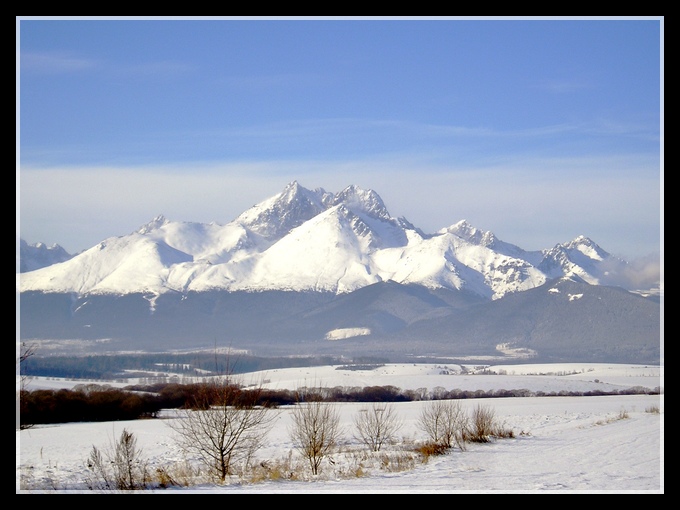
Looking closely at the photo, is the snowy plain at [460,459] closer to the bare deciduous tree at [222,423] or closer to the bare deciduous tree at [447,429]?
the bare deciduous tree at [447,429]

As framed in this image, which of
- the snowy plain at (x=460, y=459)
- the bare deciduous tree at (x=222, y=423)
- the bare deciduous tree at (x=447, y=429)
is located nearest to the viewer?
the snowy plain at (x=460, y=459)

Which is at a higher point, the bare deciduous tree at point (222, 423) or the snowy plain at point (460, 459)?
the bare deciduous tree at point (222, 423)

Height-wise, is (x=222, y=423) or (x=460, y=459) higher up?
(x=222, y=423)

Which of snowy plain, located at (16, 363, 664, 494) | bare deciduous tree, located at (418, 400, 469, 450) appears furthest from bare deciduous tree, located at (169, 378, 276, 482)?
bare deciduous tree, located at (418, 400, 469, 450)

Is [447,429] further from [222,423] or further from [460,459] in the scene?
[222,423]

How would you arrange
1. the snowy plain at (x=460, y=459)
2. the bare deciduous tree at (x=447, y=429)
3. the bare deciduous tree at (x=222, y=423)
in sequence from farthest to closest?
1. the bare deciduous tree at (x=447, y=429)
2. the bare deciduous tree at (x=222, y=423)
3. the snowy plain at (x=460, y=459)

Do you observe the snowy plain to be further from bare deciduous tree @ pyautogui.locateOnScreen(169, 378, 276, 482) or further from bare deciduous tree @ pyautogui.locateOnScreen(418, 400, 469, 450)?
bare deciduous tree @ pyautogui.locateOnScreen(169, 378, 276, 482)

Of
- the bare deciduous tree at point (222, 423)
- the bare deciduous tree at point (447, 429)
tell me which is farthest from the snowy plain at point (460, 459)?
the bare deciduous tree at point (222, 423)

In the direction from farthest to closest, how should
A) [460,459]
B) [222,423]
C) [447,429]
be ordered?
[447,429] < [460,459] < [222,423]

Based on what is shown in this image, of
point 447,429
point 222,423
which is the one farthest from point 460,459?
point 222,423

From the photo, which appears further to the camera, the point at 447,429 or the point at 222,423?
the point at 447,429

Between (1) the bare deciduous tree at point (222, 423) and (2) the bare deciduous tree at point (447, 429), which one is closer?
(1) the bare deciduous tree at point (222, 423)

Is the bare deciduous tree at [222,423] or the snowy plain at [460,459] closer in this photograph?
the snowy plain at [460,459]
